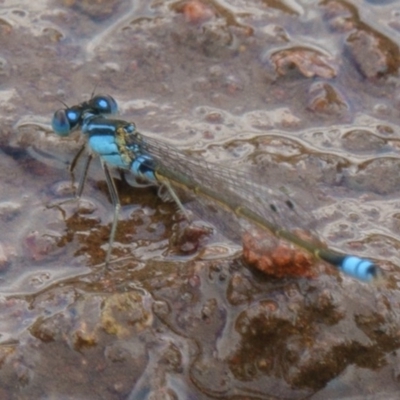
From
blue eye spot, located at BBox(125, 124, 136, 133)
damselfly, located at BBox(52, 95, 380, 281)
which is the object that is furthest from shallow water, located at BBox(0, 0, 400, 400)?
blue eye spot, located at BBox(125, 124, 136, 133)

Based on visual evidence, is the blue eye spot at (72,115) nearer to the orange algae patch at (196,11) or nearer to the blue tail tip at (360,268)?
the orange algae patch at (196,11)

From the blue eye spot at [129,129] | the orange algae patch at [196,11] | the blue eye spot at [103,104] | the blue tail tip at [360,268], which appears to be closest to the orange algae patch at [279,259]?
the blue tail tip at [360,268]

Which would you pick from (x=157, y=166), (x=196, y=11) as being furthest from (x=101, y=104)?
(x=196, y=11)

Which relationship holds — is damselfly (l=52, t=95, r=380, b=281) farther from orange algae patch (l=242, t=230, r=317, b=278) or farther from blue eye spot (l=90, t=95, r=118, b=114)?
orange algae patch (l=242, t=230, r=317, b=278)

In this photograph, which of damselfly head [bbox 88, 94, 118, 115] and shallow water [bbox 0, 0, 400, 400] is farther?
damselfly head [bbox 88, 94, 118, 115]

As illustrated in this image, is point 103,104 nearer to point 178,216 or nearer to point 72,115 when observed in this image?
point 72,115

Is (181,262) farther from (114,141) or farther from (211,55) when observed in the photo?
(211,55)
